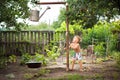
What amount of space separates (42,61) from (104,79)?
372 centimetres

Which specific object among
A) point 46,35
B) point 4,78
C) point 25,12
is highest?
point 25,12

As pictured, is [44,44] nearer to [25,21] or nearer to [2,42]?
[2,42]

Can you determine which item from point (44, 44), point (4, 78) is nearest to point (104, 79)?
point (4, 78)

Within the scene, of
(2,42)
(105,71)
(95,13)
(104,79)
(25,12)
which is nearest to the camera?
(104,79)

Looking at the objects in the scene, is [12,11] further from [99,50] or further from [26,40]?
[26,40]

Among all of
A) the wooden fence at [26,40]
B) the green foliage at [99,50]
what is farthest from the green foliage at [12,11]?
the green foliage at [99,50]

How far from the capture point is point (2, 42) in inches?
589

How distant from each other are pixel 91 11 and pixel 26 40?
7.01 m

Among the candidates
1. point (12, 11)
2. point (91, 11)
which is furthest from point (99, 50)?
point (12, 11)

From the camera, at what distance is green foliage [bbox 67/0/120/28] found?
8.66 meters

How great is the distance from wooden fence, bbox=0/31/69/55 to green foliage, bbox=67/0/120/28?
5.68 m

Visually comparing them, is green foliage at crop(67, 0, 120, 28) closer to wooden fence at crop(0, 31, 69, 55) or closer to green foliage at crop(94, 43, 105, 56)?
green foliage at crop(94, 43, 105, 56)

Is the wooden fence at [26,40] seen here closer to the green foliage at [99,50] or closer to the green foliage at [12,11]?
the green foliage at [99,50]

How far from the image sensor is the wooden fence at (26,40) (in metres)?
15.1
